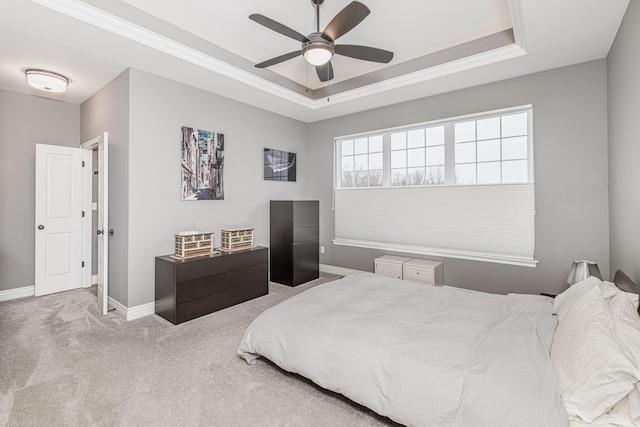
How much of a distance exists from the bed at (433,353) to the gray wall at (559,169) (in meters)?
1.30

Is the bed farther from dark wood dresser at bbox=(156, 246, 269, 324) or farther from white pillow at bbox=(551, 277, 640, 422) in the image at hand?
dark wood dresser at bbox=(156, 246, 269, 324)

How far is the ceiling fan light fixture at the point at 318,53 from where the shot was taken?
2.54 metres

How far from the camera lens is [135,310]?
334 cm

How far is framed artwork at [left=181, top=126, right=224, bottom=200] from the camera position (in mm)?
3750

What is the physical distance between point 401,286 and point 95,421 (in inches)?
93.0

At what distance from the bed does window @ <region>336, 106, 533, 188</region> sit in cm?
188

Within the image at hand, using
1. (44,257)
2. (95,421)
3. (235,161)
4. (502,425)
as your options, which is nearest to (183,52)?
(235,161)

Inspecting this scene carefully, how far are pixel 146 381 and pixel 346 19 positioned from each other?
3.03 m

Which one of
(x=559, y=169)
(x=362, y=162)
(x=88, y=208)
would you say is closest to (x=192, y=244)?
(x=88, y=208)

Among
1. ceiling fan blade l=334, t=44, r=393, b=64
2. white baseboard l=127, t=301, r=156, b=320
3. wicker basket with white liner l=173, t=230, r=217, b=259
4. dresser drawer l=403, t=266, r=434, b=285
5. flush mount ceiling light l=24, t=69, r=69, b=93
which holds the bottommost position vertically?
white baseboard l=127, t=301, r=156, b=320

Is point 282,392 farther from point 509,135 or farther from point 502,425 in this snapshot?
point 509,135

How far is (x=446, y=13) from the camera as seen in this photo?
2920mm

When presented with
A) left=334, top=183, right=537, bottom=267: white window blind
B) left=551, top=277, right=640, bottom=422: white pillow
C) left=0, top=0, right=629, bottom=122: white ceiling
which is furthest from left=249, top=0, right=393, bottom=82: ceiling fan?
left=551, top=277, right=640, bottom=422: white pillow

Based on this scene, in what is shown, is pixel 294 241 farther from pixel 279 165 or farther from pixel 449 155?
pixel 449 155
